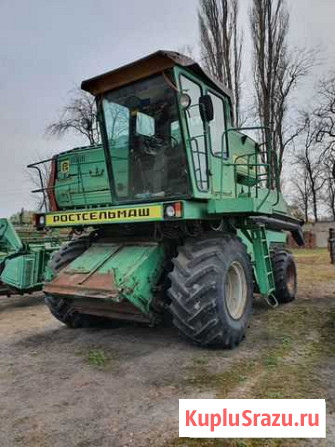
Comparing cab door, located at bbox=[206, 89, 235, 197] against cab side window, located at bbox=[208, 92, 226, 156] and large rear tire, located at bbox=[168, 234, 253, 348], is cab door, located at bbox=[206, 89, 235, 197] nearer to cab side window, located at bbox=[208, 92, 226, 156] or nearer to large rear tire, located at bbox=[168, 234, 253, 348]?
cab side window, located at bbox=[208, 92, 226, 156]

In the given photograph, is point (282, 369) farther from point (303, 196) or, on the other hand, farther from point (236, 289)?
point (303, 196)

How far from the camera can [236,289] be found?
489 centimetres

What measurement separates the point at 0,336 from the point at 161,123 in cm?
354

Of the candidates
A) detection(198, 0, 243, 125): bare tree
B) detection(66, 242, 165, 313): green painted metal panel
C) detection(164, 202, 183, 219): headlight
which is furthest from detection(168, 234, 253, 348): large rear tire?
detection(198, 0, 243, 125): bare tree

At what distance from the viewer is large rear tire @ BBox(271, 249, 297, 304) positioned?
22.3ft

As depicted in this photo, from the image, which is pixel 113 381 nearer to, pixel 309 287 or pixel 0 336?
pixel 0 336

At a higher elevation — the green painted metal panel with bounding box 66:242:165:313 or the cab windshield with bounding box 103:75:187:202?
the cab windshield with bounding box 103:75:187:202

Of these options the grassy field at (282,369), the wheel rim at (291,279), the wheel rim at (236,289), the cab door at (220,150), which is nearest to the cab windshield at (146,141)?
the cab door at (220,150)

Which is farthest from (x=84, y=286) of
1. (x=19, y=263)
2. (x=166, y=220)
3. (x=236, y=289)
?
(x=19, y=263)

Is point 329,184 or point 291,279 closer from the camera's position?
point 291,279

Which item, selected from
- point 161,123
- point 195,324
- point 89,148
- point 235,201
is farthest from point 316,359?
point 89,148

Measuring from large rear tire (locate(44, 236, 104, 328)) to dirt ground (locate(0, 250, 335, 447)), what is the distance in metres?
0.17

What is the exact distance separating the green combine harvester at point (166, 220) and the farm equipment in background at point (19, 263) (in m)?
2.27

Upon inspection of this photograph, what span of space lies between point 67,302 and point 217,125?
2.96 metres
